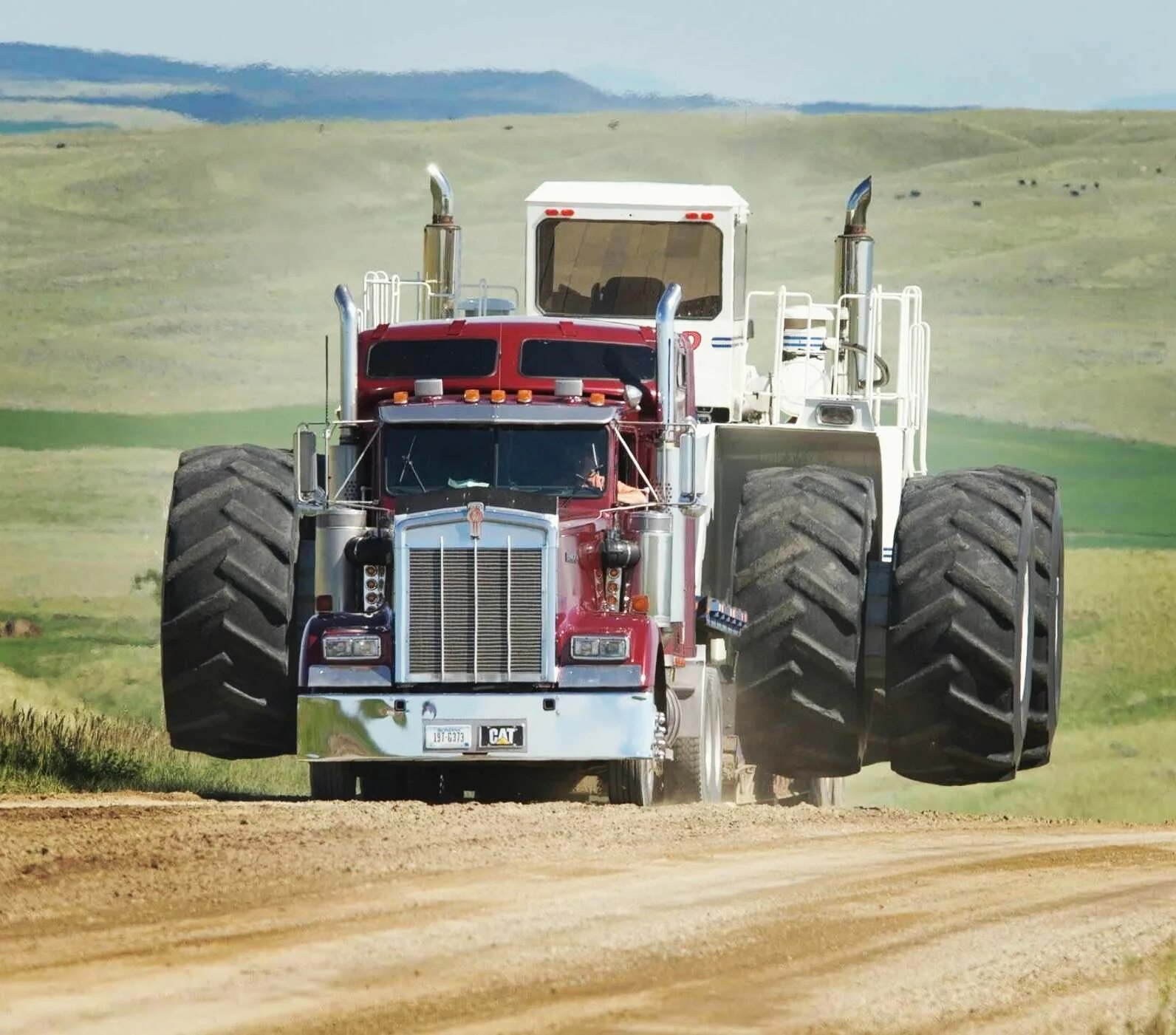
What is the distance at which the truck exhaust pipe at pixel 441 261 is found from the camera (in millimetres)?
21828

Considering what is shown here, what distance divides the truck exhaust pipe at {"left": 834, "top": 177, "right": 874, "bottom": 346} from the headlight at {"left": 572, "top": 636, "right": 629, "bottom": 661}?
16.4ft

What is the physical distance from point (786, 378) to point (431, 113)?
75.1 m

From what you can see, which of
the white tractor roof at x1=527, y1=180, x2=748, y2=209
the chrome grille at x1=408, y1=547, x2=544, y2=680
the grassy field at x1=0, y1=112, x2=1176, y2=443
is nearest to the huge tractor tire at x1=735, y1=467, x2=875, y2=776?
the chrome grille at x1=408, y1=547, x2=544, y2=680

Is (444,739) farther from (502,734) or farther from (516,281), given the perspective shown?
(516,281)

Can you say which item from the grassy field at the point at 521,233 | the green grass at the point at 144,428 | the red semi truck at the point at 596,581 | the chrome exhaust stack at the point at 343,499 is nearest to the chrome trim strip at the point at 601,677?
the red semi truck at the point at 596,581

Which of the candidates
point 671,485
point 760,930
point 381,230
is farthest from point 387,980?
point 381,230

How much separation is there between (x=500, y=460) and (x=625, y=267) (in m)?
3.93

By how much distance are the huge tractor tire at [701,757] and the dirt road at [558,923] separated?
143cm

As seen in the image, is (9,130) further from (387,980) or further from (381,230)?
(387,980)

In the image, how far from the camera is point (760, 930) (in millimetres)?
12109

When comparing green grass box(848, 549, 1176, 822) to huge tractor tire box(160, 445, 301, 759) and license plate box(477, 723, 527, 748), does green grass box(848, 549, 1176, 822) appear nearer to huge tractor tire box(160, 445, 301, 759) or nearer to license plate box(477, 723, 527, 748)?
huge tractor tire box(160, 445, 301, 759)

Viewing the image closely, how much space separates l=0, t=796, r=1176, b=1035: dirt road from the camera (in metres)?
10.2

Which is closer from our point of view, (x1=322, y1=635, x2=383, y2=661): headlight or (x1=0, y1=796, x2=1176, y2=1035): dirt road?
(x1=0, y1=796, x2=1176, y2=1035): dirt road

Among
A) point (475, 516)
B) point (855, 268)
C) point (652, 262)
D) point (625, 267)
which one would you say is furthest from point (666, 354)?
point (855, 268)
